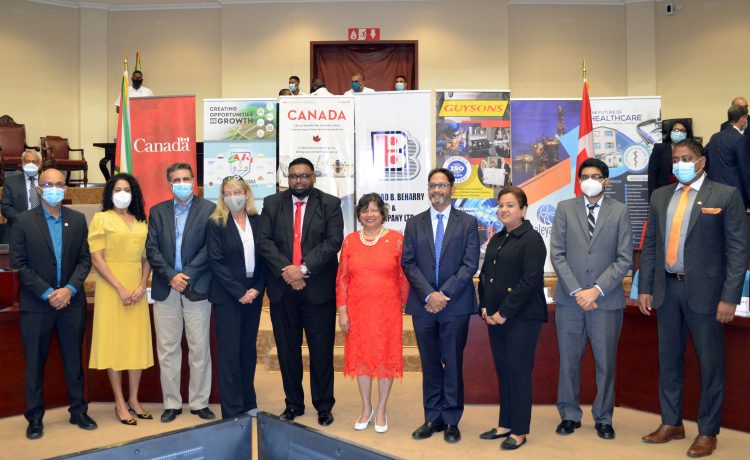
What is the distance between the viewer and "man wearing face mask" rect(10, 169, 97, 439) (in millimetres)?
4199

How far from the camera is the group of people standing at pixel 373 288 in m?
3.90

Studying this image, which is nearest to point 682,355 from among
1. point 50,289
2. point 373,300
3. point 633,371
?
point 633,371

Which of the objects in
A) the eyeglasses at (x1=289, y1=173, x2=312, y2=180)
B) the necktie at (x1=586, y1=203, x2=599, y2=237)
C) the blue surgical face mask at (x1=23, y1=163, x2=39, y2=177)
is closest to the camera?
the necktie at (x1=586, y1=203, x2=599, y2=237)

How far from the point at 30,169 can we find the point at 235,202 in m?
2.92

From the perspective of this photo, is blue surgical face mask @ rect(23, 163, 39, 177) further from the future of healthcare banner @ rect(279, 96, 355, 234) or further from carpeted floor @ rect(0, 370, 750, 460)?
carpeted floor @ rect(0, 370, 750, 460)

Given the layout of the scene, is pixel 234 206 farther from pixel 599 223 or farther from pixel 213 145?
pixel 213 145

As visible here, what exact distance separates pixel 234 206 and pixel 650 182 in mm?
4423

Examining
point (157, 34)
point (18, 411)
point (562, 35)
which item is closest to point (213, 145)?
point (18, 411)

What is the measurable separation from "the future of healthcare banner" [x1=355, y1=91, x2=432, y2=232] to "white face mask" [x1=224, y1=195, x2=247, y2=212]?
2.47m

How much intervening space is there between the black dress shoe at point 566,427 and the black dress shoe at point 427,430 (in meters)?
0.72

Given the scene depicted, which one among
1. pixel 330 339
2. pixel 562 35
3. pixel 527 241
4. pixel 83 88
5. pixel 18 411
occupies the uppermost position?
pixel 562 35

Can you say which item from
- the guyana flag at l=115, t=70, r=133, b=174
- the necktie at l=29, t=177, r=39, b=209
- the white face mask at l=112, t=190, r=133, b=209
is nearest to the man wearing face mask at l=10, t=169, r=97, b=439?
the white face mask at l=112, t=190, r=133, b=209

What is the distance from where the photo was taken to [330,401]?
448 centimetres

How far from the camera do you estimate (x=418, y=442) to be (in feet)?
13.3
